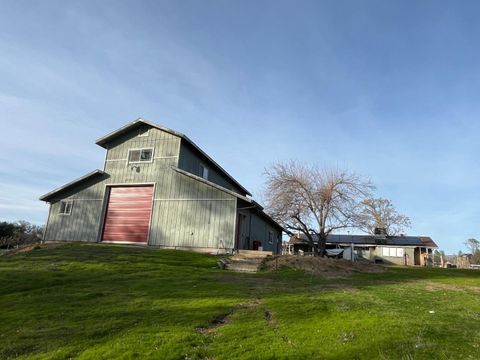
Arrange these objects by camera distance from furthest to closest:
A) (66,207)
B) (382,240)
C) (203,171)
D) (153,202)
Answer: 1. (382,240)
2. (203,171)
3. (66,207)
4. (153,202)

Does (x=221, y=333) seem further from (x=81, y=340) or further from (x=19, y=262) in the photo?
(x=19, y=262)

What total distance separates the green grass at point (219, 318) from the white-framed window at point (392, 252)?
130ft

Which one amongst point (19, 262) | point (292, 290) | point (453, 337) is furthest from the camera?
point (19, 262)

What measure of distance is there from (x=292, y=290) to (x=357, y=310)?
3.54 metres

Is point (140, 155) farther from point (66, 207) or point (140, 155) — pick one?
point (66, 207)

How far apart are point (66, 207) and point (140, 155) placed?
7.10m

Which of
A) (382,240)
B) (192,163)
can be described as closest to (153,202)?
(192,163)

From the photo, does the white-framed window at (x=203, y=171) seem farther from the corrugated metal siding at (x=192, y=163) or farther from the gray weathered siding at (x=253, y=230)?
the gray weathered siding at (x=253, y=230)

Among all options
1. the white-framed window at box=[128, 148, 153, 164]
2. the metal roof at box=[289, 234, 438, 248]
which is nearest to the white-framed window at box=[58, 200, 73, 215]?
the white-framed window at box=[128, 148, 153, 164]

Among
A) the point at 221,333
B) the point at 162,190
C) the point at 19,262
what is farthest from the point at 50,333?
the point at 162,190

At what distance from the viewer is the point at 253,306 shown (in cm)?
1019

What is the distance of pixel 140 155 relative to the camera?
1072 inches

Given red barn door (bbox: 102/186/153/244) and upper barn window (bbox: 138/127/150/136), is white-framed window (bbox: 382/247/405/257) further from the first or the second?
upper barn window (bbox: 138/127/150/136)

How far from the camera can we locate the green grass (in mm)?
6785
